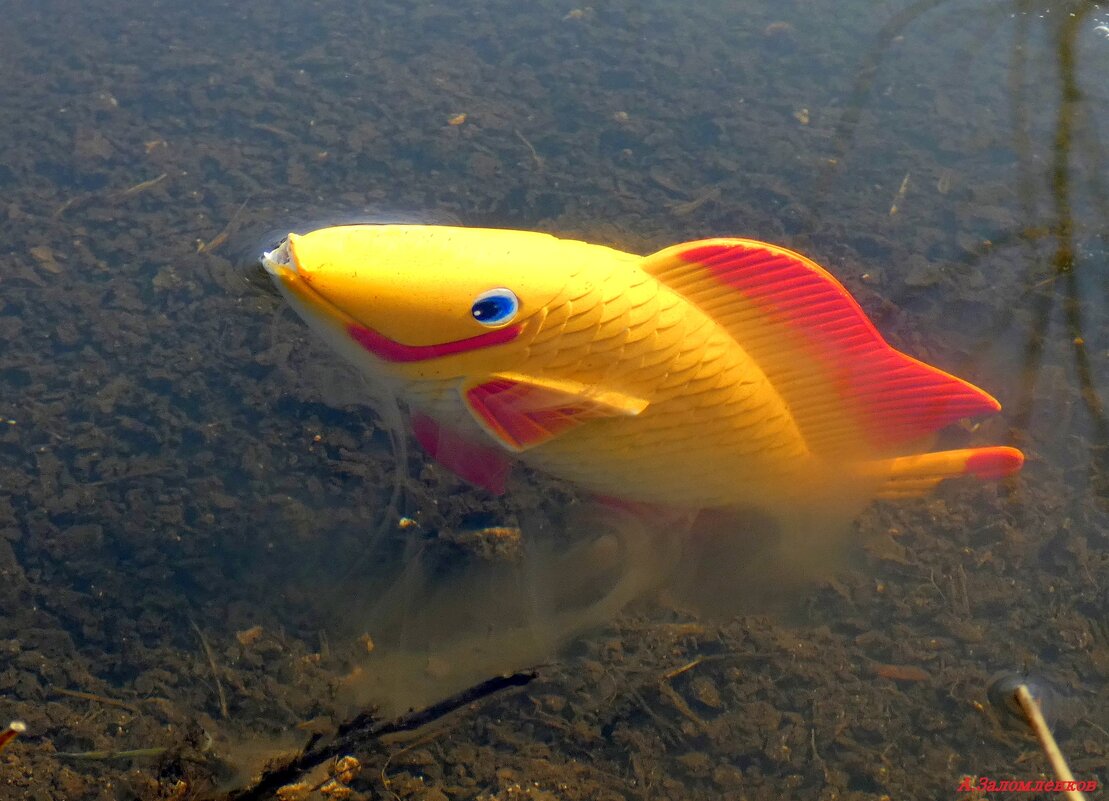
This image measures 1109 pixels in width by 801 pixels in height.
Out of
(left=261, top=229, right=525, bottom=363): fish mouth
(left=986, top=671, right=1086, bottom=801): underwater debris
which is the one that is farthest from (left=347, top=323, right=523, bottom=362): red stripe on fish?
(left=986, top=671, right=1086, bottom=801): underwater debris

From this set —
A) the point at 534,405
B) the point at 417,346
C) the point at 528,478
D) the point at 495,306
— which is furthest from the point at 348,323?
the point at 528,478

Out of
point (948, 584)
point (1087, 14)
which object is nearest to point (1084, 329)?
point (948, 584)

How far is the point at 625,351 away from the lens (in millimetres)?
2387

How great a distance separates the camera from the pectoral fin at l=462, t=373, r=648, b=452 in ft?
7.88

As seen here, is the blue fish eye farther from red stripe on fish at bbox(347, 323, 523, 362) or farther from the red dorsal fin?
the red dorsal fin

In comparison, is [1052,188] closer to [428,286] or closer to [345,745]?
[428,286]

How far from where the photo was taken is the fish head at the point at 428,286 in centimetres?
226

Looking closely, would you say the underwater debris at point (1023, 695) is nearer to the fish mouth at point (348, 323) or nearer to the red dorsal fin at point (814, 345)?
the red dorsal fin at point (814, 345)

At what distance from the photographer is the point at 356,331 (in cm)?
236

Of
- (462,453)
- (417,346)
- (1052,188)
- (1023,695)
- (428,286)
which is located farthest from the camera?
(1052,188)

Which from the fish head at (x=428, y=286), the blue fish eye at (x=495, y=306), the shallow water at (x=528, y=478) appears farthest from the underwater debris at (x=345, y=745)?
the blue fish eye at (x=495, y=306)

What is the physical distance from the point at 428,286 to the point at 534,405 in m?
0.49

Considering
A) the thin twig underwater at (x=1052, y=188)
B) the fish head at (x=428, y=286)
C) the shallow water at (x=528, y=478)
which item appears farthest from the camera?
the thin twig underwater at (x=1052, y=188)

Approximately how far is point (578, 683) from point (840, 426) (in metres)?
1.32
